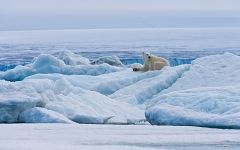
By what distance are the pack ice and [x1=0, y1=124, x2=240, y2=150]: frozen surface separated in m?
0.88

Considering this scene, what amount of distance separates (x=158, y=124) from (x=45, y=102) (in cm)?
212

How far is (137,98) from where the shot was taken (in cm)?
1224

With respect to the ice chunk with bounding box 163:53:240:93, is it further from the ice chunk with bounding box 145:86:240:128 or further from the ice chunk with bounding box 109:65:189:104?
the ice chunk with bounding box 145:86:240:128

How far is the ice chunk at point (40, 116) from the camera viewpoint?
361 inches

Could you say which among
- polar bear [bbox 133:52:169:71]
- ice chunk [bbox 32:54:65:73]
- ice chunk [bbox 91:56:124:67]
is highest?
polar bear [bbox 133:52:169:71]

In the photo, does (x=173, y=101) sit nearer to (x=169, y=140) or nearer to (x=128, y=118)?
(x=128, y=118)

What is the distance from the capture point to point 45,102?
1013 centimetres

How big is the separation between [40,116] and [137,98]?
3.23m

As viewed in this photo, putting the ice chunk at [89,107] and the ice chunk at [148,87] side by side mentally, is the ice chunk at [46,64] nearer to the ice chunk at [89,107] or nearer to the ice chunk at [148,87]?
the ice chunk at [148,87]

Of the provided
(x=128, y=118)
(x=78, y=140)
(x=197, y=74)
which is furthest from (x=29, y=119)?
(x=197, y=74)

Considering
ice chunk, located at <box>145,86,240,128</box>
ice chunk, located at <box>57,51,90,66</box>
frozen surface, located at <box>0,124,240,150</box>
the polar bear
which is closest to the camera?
frozen surface, located at <box>0,124,240,150</box>

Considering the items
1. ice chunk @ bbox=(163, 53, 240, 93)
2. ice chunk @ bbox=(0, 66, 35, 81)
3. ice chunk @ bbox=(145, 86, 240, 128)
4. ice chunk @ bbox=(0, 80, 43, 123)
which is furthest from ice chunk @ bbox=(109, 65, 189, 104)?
ice chunk @ bbox=(0, 66, 35, 81)

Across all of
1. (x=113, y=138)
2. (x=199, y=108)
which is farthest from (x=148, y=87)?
(x=113, y=138)

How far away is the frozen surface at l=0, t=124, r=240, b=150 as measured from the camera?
634 centimetres
